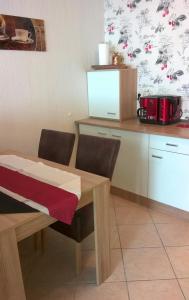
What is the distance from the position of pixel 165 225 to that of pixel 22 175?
145 cm

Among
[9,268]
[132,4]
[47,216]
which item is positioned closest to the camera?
[9,268]

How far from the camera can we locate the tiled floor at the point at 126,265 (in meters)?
1.66

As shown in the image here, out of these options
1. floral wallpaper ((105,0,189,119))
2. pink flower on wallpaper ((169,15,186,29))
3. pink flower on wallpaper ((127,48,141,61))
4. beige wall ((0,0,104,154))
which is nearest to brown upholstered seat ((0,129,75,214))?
beige wall ((0,0,104,154))

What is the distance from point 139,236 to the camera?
2232 mm

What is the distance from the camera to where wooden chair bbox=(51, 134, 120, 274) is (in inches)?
66.8

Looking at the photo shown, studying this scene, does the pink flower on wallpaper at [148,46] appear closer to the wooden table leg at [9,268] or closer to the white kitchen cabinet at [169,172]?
the white kitchen cabinet at [169,172]

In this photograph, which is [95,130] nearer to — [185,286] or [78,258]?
[78,258]

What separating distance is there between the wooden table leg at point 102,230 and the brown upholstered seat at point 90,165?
5.2 inches

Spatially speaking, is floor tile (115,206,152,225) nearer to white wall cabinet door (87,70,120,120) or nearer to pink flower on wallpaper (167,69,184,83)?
white wall cabinet door (87,70,120,120)

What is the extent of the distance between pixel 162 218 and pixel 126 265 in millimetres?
748

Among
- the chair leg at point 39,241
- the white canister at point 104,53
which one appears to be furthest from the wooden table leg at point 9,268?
the white canister at point 104,53

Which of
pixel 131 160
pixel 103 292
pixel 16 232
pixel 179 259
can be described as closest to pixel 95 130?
pixel 131 160

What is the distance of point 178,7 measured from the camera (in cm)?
249

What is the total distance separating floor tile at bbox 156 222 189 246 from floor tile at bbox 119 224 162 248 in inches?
2.2
